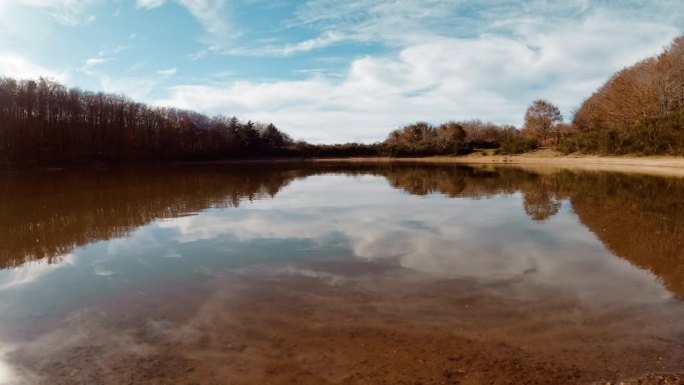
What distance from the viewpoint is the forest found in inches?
1769

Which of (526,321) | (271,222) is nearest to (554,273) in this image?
(526,321)

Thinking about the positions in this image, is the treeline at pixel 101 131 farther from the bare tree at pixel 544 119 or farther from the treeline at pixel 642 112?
the treeline at pixel 642 112

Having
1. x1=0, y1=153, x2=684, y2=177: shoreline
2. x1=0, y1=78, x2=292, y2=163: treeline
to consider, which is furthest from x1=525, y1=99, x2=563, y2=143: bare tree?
x1=0, y1=78, x2=292, y2=163: treeline

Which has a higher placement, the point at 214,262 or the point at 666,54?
the point at 666,54

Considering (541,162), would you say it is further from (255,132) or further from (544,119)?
(255,132)

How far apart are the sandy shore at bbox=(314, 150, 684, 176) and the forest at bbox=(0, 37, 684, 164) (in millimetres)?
1365

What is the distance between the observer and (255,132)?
269 ft

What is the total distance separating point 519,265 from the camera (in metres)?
8.23

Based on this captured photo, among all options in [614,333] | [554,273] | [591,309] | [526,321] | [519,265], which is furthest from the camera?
[519,265]

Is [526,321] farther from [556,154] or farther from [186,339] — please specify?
[556,154]

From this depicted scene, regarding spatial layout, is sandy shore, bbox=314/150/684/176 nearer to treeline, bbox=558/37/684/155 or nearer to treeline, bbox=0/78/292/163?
treeline, bbox=558/37/684/155

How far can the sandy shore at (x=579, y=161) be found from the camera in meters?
33.2

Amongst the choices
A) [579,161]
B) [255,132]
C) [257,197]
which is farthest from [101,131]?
[579,161]

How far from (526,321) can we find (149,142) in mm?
70706
